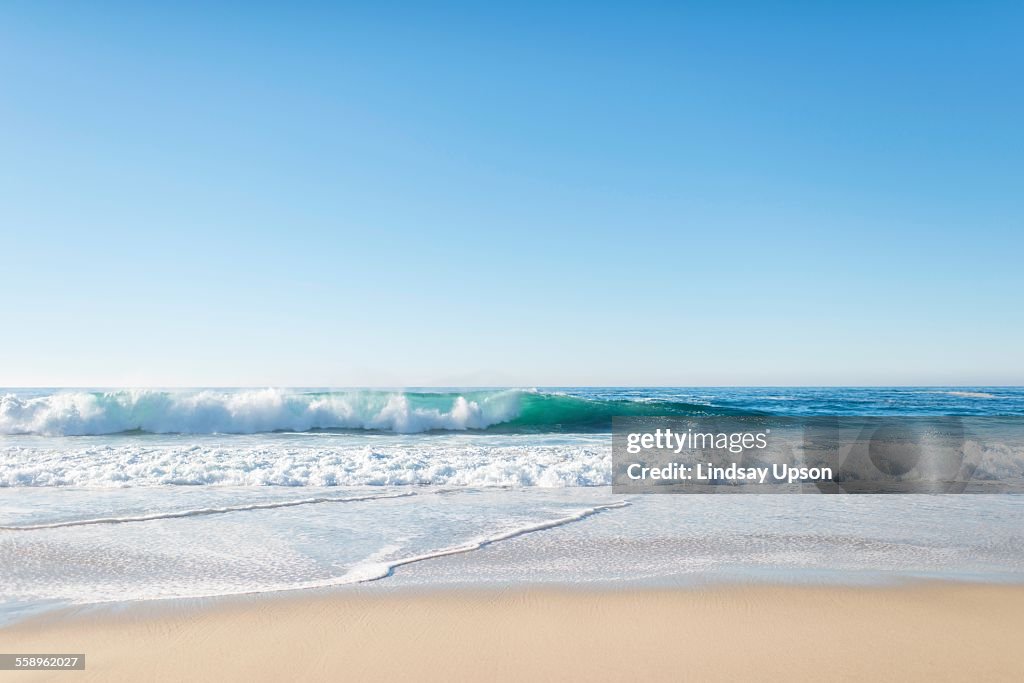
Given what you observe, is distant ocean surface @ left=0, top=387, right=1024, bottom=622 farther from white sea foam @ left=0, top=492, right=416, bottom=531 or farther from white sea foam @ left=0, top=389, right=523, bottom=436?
white sea foam @ left=0, top=389, right=523, bottom=436

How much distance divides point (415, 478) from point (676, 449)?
5626 mm

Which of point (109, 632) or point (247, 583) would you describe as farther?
point (247, 583)

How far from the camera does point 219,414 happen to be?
21.0 metres

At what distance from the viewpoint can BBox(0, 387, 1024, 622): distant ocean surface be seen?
14.9 feet

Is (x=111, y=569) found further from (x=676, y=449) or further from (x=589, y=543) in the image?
(x=676, y=449)

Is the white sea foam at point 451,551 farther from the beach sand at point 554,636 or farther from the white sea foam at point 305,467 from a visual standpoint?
the white sea foam at point 305,467

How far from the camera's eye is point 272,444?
1310cm

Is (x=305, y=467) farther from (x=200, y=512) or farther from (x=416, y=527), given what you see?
(x=416, y=527)

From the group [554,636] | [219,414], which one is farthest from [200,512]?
[219,414]

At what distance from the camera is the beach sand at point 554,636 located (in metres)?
3.02

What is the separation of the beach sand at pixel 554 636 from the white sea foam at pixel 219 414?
58.9 feet

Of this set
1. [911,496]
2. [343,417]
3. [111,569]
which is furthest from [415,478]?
[343,417]

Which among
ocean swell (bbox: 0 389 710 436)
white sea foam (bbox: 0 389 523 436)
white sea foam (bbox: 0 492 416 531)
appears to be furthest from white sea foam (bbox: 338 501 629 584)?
white sea foam (bbox: 0 389 523 436)

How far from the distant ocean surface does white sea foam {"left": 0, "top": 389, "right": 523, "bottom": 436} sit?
869cm
